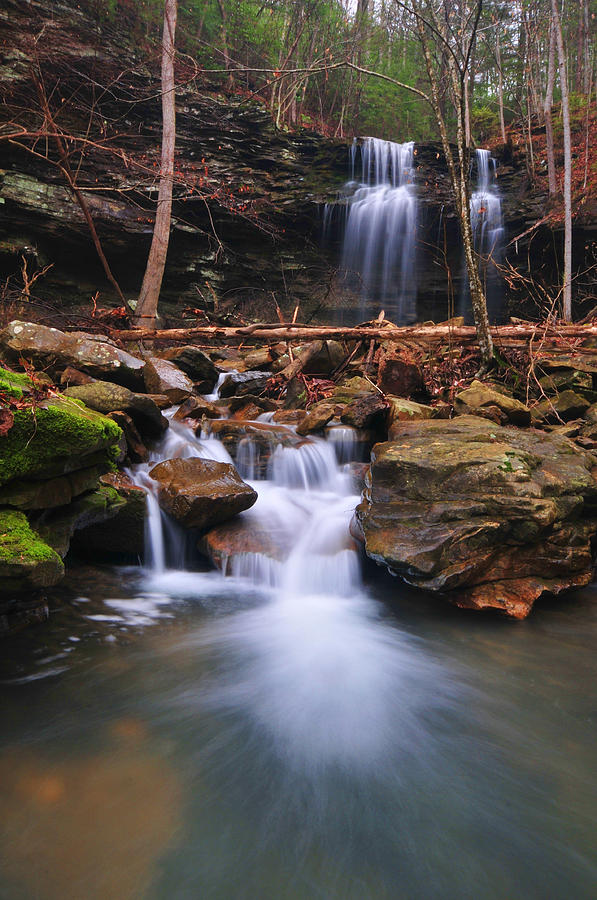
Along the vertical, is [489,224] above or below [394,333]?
above

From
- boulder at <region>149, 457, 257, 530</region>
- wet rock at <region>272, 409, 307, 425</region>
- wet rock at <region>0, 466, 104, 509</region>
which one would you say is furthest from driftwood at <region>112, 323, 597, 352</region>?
wet rock at <region>0, 466, 104, 509</region>

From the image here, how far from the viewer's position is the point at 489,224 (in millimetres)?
14352

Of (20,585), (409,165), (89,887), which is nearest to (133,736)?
(89,887)

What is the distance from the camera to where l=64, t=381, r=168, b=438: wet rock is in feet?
16.3

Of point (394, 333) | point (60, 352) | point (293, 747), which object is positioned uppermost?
point (394, 333)

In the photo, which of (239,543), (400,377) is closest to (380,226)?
(400,377)

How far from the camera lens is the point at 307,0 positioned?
1856 centimetres

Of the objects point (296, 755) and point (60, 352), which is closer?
point (296, 755)

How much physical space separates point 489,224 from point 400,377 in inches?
401

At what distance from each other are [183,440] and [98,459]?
2.41 metres

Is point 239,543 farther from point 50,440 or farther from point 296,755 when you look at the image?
point 296,755

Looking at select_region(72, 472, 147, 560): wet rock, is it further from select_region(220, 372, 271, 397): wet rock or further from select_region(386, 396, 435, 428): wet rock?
select_region(220, 372, 271, 397): wet rock

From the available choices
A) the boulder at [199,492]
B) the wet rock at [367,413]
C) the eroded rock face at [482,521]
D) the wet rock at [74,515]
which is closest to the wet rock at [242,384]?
the wet rock at [367,413]

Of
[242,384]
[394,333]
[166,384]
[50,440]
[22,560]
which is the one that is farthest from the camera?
[242,384]
